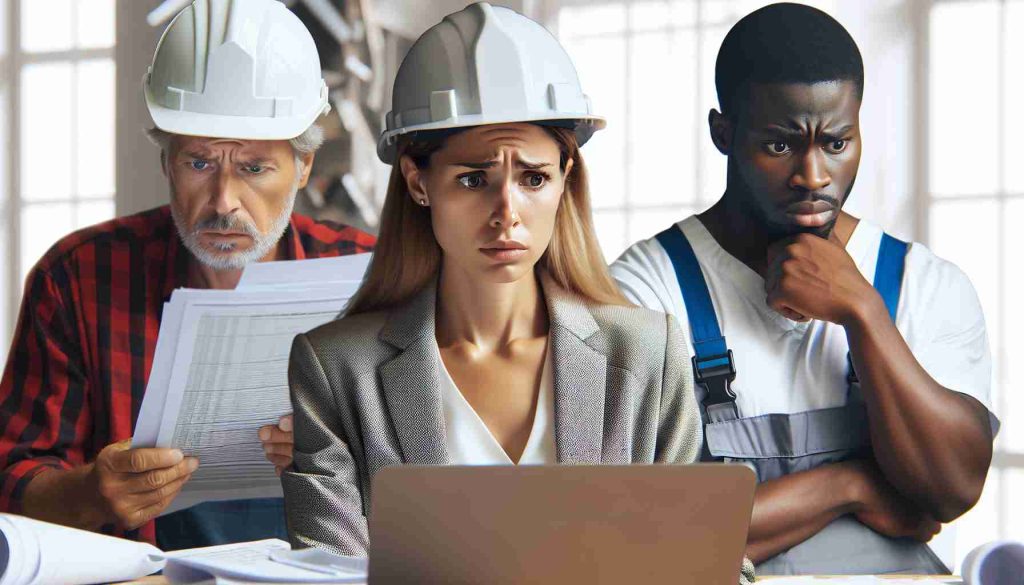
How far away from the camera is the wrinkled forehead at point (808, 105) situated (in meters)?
2.97

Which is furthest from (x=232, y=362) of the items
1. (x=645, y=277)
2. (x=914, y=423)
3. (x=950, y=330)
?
(x=950, y=330)

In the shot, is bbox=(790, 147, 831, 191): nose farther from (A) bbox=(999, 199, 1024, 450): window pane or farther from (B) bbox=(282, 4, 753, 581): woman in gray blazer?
(A) bbox=(999, 199, 1024, 450): window pane

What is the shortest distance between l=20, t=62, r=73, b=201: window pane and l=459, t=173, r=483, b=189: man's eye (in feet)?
11.9

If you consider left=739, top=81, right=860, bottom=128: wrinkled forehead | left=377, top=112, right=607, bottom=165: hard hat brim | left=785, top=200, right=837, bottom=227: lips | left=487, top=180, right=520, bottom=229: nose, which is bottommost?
left=487, top=180, right=520, bottom=229: nose

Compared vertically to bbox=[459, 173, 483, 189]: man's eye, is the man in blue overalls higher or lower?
lower

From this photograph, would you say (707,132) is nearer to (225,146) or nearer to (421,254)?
(225,146)

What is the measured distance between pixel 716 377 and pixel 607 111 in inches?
72.2

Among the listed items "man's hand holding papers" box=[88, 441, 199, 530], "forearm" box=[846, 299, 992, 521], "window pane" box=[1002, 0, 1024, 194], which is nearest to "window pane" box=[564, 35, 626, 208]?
"window pane" box=[1002, 0, 1024, 194]

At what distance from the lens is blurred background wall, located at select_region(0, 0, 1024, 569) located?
381 centimetres

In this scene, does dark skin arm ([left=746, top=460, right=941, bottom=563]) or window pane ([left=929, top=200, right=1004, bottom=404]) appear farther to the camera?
window pane ([left=929, top=200, right=1004, bottom=404])

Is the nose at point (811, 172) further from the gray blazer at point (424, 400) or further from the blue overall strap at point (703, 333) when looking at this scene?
the gray blazer at point (424, 400)

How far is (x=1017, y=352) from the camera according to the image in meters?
3.92

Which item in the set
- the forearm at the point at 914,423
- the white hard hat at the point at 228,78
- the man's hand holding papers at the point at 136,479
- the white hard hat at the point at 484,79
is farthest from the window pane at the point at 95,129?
the forearm at the point at 914,423

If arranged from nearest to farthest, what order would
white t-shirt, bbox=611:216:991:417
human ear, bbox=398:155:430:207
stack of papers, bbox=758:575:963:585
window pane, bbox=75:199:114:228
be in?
stack of papers, bbox=758:575:963:585, human ear, bbox=398:155:430:207, white t-shirt, bbox=611:216:991:417, window pane, bbox=75:199:114:228
